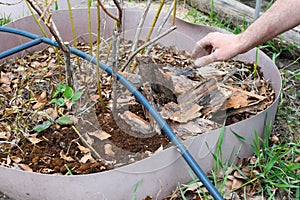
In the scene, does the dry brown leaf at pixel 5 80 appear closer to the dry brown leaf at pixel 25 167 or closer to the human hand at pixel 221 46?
the dry brown leaf at pixel 25 167

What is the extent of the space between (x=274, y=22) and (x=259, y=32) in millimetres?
65

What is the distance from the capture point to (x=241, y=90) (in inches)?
73.5

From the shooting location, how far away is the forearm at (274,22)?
4.74 feet

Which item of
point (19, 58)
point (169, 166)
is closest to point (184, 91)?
point (169, 166)

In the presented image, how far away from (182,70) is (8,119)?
0.79 meters

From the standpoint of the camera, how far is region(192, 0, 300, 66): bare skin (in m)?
1.45

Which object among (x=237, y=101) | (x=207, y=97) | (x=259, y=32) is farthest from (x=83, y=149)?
(x=259, y=32)

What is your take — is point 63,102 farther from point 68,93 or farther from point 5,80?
point 5,80

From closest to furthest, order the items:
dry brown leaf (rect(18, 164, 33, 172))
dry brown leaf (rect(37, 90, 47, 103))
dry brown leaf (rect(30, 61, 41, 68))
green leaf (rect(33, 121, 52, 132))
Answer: dry brown leaf (rect(18, 164, 33, 172)) < green leaf (rect(33, 121, 52, 132)) < dry brown leaf (rect(37, 90, 47, 103)) < dry brown leaf (rect(30, 61, 41, 68))

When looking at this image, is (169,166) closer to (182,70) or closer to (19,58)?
(182,70)

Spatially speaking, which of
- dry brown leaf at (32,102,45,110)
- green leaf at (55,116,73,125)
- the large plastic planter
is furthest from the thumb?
dry brown leaf at (32,102,45,110)

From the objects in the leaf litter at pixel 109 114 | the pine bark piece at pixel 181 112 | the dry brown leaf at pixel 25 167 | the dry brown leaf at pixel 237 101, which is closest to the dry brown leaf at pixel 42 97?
the leaf litter at pixel 109 114

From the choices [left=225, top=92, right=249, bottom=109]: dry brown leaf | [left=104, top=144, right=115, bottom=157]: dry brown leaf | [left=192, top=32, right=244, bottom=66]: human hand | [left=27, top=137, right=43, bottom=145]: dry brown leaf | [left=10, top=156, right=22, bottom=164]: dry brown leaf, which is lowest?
[left=10, top=156, right=22, bottom=164]: dry brown leaf

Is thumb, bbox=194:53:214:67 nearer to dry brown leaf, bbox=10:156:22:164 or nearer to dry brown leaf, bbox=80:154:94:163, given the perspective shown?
dry brown leaf, bbox=80:154:94:163
